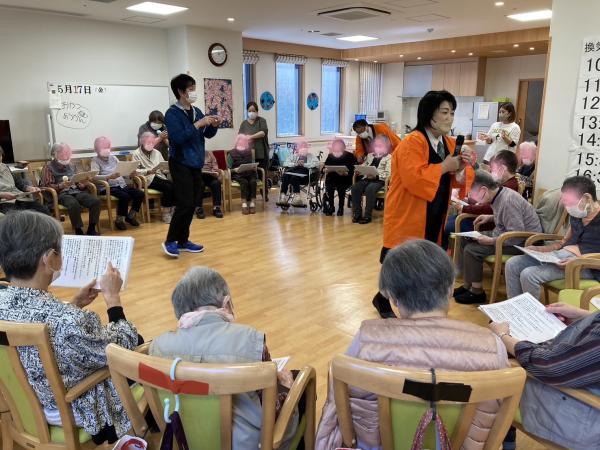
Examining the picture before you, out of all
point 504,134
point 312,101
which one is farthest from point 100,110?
point 504,134

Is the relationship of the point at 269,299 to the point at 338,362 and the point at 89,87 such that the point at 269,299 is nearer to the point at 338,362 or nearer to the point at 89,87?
the point at 338,362

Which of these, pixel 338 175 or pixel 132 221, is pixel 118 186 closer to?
pixel 132 221

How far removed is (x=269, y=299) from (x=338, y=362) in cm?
249

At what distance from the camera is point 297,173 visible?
22.5 feet

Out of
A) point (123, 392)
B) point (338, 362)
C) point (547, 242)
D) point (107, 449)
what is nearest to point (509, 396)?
point (338, 362)

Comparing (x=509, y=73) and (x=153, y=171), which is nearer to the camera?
(x=153, y=171)

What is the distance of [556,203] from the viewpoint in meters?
3.28

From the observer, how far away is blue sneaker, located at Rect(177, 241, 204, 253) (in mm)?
4770

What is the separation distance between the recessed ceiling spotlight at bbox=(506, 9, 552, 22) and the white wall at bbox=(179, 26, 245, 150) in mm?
4136

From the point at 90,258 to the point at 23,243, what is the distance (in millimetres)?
470

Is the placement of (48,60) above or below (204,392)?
above

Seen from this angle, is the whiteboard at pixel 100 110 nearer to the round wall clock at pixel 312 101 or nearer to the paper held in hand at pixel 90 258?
the round wall clock at pixel 312 101

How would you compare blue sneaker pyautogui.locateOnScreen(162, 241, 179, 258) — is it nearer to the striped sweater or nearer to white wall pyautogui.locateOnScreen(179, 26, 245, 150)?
white wall pyautogui.locateOnScreen(179, 26, 245, 150)

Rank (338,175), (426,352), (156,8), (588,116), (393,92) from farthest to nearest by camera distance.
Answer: (393,92)
(338,175)
(156,8)
(588,116)
(426,352)
